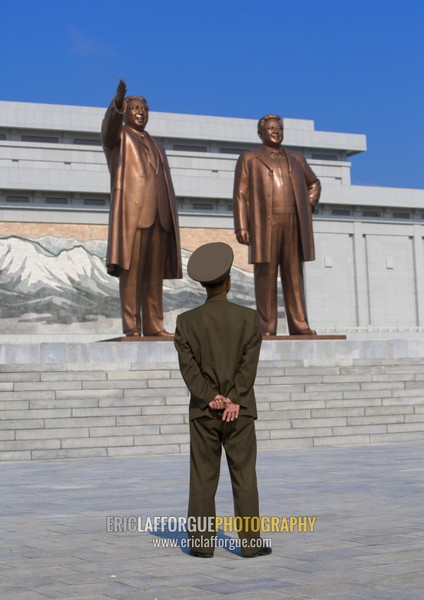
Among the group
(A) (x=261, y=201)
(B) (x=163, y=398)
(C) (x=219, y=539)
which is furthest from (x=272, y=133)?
(C) (x=219, y=539)

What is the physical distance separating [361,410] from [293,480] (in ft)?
13.3

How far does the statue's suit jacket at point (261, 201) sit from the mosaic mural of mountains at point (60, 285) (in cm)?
915

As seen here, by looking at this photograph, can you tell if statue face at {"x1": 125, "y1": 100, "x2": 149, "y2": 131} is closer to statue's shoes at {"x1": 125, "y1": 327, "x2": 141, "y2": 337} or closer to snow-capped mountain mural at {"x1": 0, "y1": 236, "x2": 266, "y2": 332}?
statue's shoes at {"x1": 125, "y1": 327, "x2": 141, "y2": 337}

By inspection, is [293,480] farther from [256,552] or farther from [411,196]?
[411,196]

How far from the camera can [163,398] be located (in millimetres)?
9969

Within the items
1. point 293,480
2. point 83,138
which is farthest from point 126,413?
point 83,138

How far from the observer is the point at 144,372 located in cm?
1074

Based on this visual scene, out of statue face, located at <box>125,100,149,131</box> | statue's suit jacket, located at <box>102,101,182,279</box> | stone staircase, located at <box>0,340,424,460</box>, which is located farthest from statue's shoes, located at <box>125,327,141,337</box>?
statue face, located at <box>125,100,149,131</box>

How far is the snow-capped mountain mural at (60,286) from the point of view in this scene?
21031 mm

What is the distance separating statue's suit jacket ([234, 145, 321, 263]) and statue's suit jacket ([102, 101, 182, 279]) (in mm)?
1033

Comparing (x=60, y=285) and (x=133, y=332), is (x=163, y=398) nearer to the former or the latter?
(x=133, y=332)

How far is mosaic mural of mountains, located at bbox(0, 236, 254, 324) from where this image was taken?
69.2 feet

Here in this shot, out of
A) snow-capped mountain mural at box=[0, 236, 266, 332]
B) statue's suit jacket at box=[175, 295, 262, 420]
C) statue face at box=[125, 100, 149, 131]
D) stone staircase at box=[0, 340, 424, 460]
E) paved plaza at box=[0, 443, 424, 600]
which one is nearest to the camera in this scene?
paved plaza at box=[0, 443, 424, 600]

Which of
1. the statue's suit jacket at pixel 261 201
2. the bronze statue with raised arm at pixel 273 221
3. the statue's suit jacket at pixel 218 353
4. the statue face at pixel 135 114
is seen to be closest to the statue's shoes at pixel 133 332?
the bronze statue with raised arm at pixel 273 221
